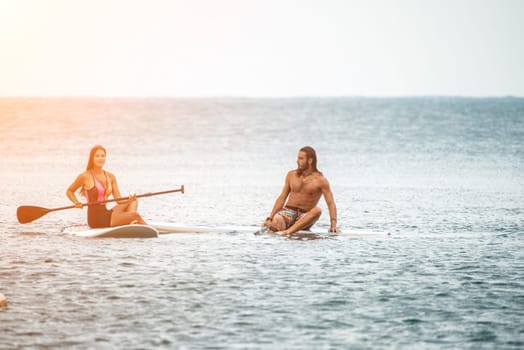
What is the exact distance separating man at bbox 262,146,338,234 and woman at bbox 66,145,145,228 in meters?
2.20

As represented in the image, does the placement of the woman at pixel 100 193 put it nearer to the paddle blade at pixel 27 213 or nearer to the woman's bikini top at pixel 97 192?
the woman's bikini top at pixel 97 192

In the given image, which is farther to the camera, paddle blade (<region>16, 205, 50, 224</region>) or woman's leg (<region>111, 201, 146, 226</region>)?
paddle blade (<region>16, 205, 50, 224</region>)

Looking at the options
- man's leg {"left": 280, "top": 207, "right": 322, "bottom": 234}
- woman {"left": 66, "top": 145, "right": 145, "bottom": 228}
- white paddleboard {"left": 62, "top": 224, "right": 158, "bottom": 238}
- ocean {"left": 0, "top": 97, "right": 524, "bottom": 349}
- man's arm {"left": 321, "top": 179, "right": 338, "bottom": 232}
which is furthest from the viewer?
man's leg {"left": 280, "top": 207, "right": 322, "bottom": 234}

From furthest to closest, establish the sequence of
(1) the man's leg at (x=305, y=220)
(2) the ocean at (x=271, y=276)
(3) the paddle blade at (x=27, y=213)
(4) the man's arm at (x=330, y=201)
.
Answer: (3) the paddle blade at (x=27, y=213)
(1) the man's leg at (x=305, y=220)
(4) the man's arm at (x=330, y=201)
(2) the ocean at (x=271, y=276)

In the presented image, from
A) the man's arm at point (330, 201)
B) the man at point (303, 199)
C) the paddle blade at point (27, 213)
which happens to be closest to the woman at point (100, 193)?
the paddle blade at point (27, 213)

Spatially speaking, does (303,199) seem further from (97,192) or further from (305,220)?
(97,192)

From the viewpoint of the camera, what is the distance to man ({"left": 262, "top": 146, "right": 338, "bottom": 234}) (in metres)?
16.2

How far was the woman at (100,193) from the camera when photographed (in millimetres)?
15812

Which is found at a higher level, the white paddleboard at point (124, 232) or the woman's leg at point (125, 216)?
the woman's leg at point (125, 216)

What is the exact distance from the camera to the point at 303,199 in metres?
16.4

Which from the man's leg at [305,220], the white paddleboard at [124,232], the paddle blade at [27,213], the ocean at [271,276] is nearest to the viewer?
the ocean at [271,276]

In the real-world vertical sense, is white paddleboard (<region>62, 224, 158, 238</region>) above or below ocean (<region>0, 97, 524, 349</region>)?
above

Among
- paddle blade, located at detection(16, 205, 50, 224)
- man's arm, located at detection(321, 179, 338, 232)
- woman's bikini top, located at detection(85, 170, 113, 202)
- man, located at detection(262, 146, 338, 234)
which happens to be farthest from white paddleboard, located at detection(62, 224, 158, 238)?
man's arm, located at detection(321, 179, 338, 232)

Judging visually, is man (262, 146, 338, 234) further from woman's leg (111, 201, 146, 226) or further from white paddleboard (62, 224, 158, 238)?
woman's leg (111, 201, 146, 226)
